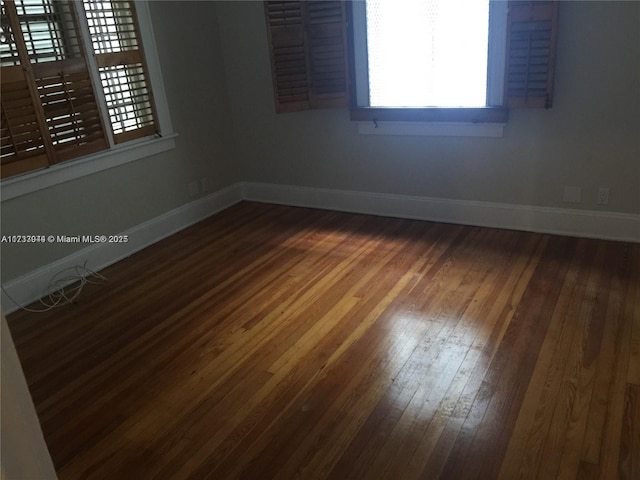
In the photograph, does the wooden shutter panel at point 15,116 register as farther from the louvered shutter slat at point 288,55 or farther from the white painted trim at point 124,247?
the louvered shutter slat at point 288,55

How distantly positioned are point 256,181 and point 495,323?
8.91ft

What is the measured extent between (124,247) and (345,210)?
172cm

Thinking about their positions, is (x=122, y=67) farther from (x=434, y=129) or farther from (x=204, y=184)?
(x=434, y=129)

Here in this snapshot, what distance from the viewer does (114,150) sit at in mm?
3656

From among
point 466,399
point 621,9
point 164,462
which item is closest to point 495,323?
point 466,399

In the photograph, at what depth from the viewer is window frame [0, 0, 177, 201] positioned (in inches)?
125

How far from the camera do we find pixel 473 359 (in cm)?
238

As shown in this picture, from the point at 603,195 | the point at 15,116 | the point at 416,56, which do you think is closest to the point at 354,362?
the point at 603,195

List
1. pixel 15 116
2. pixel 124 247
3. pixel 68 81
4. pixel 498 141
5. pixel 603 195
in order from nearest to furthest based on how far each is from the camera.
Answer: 1. pixel 15 116
2. pixel 68 81
3. pixel 603 195
4. pixel 498 141
5. pixel 124 247

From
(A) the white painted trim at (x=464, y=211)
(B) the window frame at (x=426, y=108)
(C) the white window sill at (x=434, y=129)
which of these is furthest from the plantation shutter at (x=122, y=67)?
(C) the white window sill at (x=434, y=129)

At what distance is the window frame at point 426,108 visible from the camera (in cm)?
336

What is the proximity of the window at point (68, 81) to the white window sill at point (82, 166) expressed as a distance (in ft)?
0.12

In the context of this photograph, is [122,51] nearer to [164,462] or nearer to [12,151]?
[12,151]

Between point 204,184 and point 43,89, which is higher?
point 43,89
